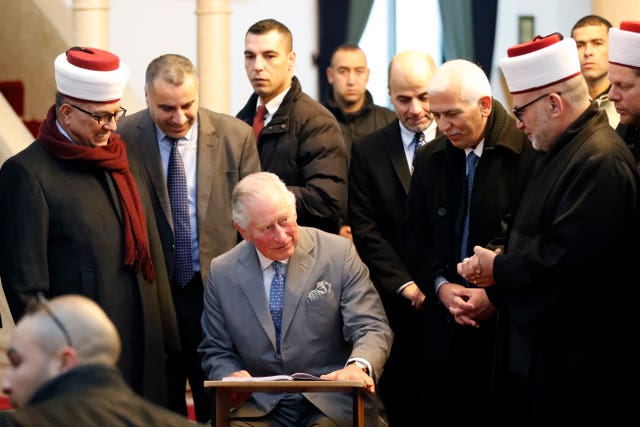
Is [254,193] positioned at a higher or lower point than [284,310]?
higher

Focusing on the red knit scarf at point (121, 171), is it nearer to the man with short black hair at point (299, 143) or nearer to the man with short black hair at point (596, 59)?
the man with short black hair at point (299, 143)

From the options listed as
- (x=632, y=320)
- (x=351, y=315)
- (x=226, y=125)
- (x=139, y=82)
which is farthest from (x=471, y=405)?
(x=139, y=82)

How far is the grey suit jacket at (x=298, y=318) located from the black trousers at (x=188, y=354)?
1.10 feet

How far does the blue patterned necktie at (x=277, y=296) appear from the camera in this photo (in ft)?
17.5

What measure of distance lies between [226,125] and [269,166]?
335mm

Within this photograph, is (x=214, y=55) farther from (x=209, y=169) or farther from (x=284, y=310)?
(x=284, y=310)

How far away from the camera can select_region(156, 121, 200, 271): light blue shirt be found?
5797 millimetres

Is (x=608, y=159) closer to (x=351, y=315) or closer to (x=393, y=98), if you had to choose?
(x=351, y=315)

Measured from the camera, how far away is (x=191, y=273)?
5.77 meters

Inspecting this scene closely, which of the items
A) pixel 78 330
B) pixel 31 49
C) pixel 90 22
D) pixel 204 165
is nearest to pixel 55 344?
pixel 78 330

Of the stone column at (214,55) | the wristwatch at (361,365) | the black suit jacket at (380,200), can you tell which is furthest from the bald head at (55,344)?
the stone column at (214,55)

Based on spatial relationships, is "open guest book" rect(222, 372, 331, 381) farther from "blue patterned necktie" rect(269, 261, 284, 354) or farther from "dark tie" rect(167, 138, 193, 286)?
"dark tie" rect(167, 138, 193, 286)

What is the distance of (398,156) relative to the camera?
19.9 feet

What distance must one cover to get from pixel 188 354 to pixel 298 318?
2.22ft
